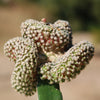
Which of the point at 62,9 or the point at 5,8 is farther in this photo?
the point at 5,8

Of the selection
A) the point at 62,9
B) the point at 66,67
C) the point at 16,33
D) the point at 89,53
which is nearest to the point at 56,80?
the point at 66,67

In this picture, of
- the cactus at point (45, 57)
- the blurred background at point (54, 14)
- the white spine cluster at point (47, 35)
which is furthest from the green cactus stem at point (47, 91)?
the blurred background at point (54, 14)

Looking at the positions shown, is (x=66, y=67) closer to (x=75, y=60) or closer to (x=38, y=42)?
(x=75, y=60)

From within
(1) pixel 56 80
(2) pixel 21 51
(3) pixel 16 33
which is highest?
(3) pixel 16 33

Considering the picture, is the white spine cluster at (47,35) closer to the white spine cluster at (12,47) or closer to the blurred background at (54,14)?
the white spine cluster at (12,47)

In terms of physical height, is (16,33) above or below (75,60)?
above

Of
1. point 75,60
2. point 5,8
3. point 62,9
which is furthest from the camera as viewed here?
point 5,8

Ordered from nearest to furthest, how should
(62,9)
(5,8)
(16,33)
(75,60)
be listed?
(75,60), (16,33), (62,9), (5,8)
